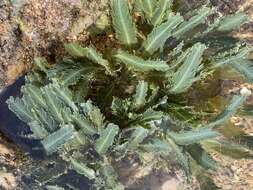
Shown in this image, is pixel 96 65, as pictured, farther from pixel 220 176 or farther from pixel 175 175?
pixel 220 176

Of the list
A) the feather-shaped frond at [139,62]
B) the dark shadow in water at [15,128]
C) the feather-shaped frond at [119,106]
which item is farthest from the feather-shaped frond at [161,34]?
the dark shadow in water at [15,128]

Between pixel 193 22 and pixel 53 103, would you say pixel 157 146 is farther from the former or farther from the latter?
pixel 193 22

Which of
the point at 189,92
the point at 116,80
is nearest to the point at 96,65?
the point at 116,80

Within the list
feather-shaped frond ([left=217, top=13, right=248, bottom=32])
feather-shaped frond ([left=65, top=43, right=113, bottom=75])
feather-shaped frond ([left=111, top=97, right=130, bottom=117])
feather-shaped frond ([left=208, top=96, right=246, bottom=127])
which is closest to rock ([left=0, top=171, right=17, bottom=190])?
feather-shaped frond ([left=111, top=97, right=130, bottom=117])

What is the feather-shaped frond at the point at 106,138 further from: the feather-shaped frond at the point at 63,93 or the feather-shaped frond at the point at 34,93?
the feather-shaped frond at the point at 34,93

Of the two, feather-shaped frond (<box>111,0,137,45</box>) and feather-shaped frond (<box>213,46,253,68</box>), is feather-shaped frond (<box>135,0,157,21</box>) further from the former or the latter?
feather-shaped frond (<box>213,46,253,68</box>)

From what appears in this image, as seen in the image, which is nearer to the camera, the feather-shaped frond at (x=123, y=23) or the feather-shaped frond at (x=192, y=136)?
the feather-shaped frond at (x=123, y=23)

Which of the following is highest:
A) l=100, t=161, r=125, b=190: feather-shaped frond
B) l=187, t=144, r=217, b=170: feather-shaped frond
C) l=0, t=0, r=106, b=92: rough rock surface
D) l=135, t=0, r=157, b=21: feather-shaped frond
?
l=0, t=0, r=106, b=92: rough rock surface
